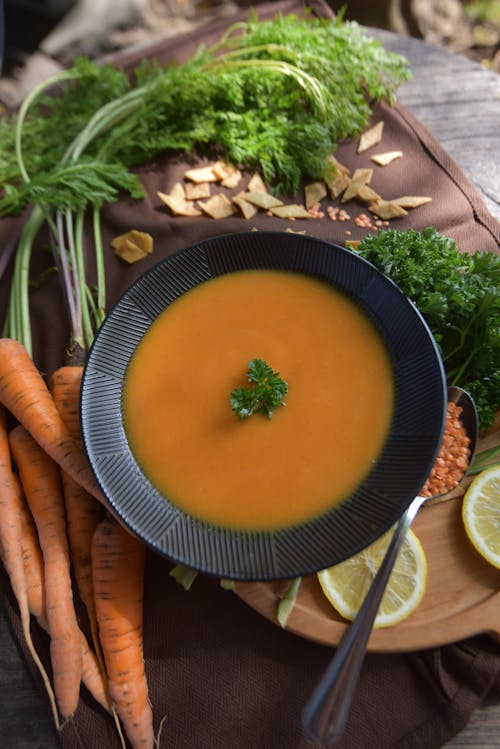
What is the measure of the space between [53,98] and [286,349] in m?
1.64

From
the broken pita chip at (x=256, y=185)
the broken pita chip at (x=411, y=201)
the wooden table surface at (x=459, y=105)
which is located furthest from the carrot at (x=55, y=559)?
the wooden table surface at (x=459, y=105)

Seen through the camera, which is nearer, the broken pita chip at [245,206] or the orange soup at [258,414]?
the orange soup at [258,414]

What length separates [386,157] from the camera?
88.2 inches

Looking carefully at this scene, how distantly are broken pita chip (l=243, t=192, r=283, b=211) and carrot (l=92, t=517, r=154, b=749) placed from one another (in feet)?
3.76

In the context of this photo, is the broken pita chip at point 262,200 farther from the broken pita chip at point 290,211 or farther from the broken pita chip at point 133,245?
the broken pita chip at point 133,245

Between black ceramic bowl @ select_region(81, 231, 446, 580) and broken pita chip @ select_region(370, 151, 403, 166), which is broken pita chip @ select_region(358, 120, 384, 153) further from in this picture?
black ceramic bowl @ select_region(81, 231, 446, 580)

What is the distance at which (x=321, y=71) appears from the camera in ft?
7.27

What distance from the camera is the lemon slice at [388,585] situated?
1.44m

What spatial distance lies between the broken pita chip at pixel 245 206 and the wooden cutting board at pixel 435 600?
1134mm

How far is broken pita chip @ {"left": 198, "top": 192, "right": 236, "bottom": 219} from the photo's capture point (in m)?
2.16

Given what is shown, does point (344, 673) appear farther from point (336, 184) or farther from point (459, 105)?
point (459, 105)

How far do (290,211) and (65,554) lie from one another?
4.21 feet

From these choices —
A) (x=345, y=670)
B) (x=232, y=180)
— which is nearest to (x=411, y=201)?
(x=232, y=180)

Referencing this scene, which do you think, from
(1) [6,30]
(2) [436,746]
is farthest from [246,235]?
(1) [6,30]
